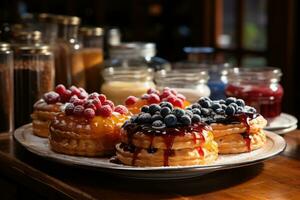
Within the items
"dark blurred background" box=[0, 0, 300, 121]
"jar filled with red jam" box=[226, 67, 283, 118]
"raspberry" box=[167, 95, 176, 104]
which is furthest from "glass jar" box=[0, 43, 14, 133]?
"dark blurred background" box=[0, 0, 300, 121]

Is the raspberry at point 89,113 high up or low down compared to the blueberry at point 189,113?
down

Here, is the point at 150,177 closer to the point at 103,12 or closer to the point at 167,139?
the point at 167,139

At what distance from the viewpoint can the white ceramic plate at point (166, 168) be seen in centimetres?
129

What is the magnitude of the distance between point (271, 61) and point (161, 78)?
1.35m

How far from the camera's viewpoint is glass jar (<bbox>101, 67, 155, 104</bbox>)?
201cm

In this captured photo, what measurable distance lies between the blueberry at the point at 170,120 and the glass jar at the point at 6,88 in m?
0.78

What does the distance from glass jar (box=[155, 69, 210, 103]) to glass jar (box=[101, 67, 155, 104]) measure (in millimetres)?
51

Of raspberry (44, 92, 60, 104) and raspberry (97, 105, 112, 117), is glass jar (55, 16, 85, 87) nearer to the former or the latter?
raspberry (44, 92, 60, 104)

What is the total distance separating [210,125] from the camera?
4.74 feet

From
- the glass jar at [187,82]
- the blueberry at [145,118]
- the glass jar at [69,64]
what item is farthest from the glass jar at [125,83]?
the blueberry at [145,118]

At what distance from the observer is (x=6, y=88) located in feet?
6.35

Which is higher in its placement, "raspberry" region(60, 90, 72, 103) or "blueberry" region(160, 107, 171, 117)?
"blueberry" region(160, 107, 171, 117)

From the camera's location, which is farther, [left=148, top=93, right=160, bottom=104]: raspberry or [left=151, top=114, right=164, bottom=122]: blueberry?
[left=148, top=93, right=160, bottom=104]: raspberry

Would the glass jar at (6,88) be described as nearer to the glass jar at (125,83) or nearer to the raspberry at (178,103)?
the glass jar at (125,83)
